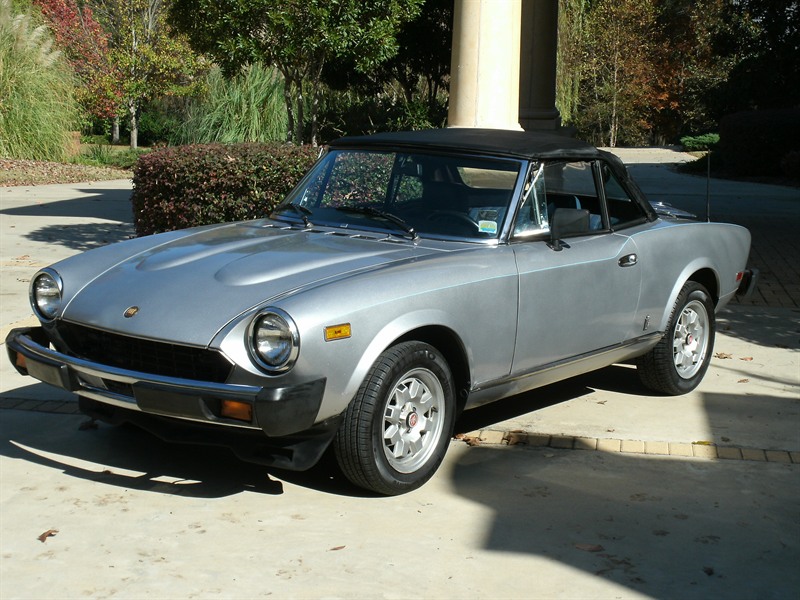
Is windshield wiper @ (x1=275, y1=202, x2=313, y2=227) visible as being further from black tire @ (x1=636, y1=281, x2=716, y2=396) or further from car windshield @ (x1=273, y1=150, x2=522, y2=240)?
black tire @ (x1=636, y1=281, x2=716, y2=396)

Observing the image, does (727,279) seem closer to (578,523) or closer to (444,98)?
(578,523)

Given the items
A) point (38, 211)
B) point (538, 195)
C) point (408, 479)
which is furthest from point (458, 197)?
point (38, 211)

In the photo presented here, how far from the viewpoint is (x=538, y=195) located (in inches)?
225

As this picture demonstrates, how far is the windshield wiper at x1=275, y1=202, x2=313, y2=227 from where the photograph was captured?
5.82 metres

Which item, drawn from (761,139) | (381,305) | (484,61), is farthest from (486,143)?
(761,139)

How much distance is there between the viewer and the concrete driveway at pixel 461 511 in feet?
13.3

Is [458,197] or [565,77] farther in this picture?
[565,77]

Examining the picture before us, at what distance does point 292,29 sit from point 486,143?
644 centimetres

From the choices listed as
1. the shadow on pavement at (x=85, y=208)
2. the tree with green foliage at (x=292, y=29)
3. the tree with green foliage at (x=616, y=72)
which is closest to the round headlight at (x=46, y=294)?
the tree with green foliage at (x=292, y=29)

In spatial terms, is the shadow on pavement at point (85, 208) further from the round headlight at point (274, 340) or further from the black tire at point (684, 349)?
the round headlight at point (274, 340)

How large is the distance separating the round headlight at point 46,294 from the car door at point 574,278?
7.29 feet

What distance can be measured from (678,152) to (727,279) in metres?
28.7

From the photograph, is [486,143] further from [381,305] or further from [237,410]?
[237,410]

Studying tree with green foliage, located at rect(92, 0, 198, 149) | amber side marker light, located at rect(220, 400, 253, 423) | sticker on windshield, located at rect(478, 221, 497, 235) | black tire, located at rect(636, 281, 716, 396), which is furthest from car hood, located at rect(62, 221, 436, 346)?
tree with green foliage, located at rect(92, 0, 198, 149)
